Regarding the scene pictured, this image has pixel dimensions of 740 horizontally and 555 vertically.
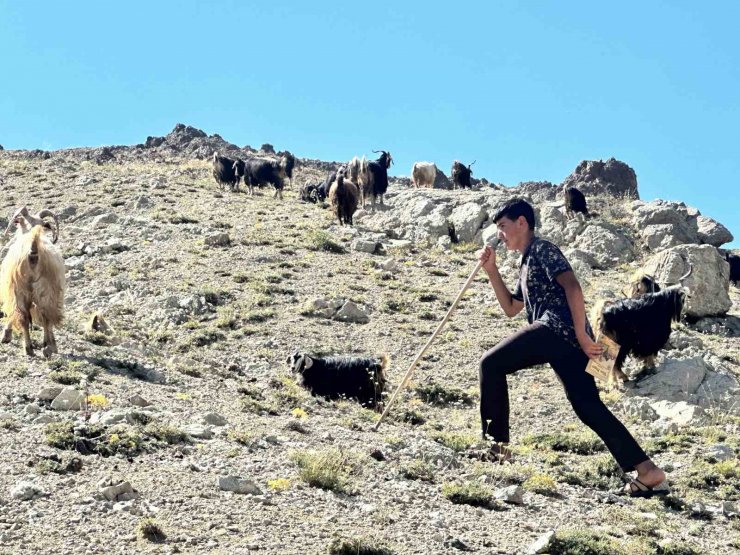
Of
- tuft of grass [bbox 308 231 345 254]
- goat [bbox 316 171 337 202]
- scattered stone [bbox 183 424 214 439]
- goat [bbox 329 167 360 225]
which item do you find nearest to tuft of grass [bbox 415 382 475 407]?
scattered stone [bbox 183 424 214 439]

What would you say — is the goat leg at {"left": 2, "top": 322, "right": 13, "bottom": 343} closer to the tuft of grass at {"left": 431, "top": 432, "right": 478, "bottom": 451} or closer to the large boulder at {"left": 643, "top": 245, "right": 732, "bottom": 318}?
the tuft of grass at {"left": 431, "top": 432, "right": 478, "bottom": 451}

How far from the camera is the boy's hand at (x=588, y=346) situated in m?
5.81

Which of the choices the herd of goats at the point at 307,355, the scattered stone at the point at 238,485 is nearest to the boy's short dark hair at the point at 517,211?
the scattered stone at the point at 238,485

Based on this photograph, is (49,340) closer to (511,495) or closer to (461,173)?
(511,495)

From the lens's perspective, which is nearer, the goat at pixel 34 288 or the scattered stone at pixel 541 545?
the scattered stone at pixel 541 545

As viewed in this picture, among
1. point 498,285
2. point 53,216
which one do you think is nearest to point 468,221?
point 53,216

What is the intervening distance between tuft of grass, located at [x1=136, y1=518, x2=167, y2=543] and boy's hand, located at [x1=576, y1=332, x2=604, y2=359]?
2.82m

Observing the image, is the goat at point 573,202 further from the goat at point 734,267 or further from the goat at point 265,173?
the goat at point 265,173

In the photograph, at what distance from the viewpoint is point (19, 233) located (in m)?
10.4

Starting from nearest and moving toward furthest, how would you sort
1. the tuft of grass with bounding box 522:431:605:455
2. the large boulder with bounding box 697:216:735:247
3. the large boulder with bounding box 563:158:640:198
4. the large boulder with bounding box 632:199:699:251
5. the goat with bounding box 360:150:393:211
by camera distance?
the tuft of grass with bounding box 522:431:605:455, the large boulder with bounding box 632:199:699:251, the large boulder with bounding box 697:216:735:247, the goat with bounding box 360:150:393:211, the large boulder with bounding box 563:158:640:198

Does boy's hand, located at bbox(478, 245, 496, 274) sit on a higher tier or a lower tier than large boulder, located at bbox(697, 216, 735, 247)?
lower

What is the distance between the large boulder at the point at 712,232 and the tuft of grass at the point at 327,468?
60.9ft

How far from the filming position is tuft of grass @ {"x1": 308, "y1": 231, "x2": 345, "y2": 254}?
20.1 meters

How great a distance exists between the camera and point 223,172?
3002 centimetres
